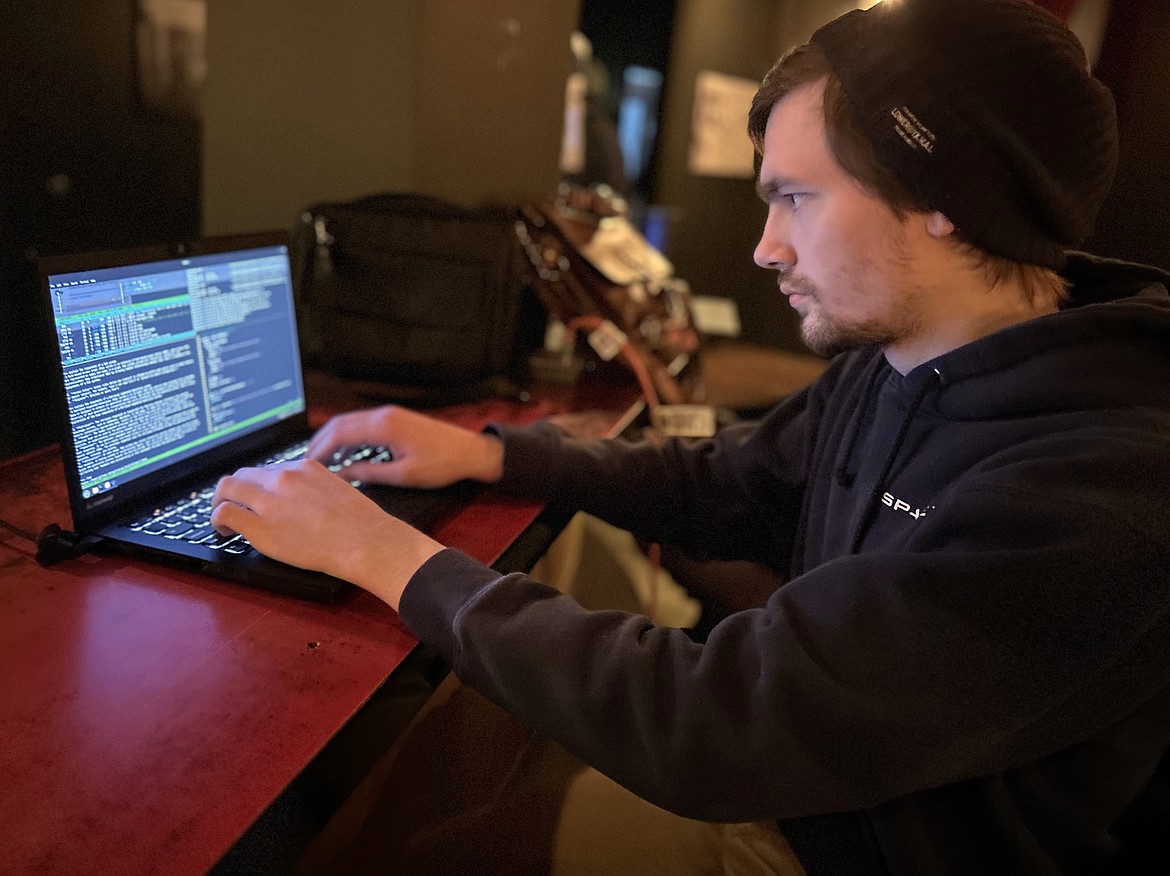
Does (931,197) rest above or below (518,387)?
above

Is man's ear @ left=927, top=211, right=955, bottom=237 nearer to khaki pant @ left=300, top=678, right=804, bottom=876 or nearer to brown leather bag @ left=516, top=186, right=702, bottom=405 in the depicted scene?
khaki pant @ left=300, top=678, right=804, bottom=876

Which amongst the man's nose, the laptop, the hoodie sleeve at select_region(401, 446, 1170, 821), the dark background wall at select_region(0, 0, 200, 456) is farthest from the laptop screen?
the man's nose

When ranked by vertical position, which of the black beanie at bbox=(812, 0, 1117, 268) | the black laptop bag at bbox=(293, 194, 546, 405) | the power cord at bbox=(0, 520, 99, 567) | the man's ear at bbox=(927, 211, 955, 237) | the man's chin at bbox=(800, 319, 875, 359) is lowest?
the power cord at bbox=(0, 520, 99, 567)

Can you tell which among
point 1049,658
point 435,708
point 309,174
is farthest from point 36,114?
point 1049,658

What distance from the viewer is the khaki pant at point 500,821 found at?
0.87 meters

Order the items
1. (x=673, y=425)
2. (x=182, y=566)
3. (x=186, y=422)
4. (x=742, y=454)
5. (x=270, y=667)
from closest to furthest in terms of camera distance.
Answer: (x=270, y=667)
(x=182, y=566)
(x=186, y=422)
(x=742, y=454)
(x=673, y=425)

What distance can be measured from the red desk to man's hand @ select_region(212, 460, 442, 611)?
5 centimetres

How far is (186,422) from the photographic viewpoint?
97 centimetres

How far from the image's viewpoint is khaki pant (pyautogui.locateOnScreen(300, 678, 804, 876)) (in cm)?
87

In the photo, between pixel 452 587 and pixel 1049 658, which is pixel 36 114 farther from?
pixel 1049 658

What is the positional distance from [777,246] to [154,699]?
68cm

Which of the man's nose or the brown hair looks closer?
the brown hair

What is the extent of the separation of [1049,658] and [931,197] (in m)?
0.38

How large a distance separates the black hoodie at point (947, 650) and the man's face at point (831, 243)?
7cm
